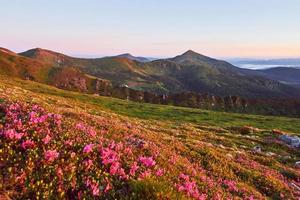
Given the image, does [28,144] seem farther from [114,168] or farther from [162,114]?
[162,114]

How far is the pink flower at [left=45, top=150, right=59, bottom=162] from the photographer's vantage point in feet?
28.1

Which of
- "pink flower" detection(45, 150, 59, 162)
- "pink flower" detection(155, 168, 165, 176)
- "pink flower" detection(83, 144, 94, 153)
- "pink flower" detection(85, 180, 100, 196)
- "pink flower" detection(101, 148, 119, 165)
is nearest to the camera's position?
"pink flower" detection(85, 180, 100, 196)

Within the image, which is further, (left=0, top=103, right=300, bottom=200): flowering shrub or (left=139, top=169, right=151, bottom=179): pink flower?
(left=139, top=169, right=151, bottom=179): pink flower

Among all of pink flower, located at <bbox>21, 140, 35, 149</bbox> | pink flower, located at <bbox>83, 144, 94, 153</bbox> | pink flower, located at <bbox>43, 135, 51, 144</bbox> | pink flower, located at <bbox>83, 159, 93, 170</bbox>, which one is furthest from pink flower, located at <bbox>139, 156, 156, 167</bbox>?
pink flower, located at <bbox>21, 140, 35, 149</bbox>

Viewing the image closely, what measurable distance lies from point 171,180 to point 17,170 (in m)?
4.69

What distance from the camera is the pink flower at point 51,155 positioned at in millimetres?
8562

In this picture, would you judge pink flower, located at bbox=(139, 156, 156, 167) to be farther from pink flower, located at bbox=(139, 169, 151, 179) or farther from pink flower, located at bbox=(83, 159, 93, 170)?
pink flower, located at bbox=(83, 159, 93, 170)

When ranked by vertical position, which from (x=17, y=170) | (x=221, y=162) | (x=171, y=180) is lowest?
(x=221, y=162)

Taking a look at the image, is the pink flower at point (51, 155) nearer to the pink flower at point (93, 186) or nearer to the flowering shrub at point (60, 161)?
the flowering shrub at point (60, 161)

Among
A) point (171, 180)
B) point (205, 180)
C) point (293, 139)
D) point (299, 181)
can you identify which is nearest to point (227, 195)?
point (205, 180)

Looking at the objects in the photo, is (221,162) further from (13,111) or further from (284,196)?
(13,111)

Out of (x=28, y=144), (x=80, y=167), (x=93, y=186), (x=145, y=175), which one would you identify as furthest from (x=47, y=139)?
(x=145, y=175)

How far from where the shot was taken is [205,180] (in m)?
12.6

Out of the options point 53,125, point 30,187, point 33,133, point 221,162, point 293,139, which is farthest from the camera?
point 293,139
